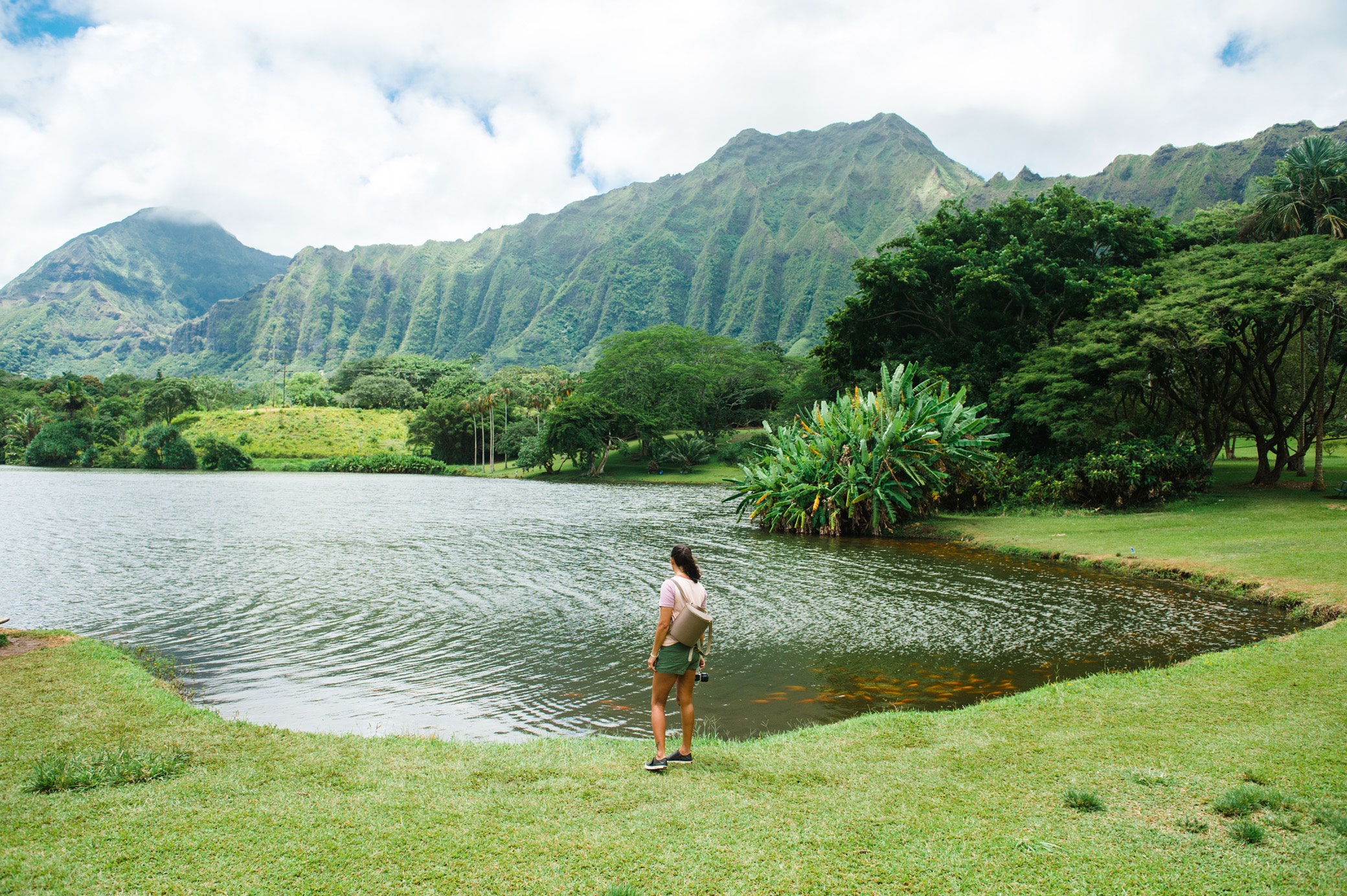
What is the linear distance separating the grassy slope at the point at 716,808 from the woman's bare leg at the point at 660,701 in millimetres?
277

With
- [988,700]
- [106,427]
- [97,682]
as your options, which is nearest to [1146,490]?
[988,700]

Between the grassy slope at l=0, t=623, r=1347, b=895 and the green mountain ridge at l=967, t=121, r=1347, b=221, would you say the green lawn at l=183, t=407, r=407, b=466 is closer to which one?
the grassy slope at l=0, t=623, r=1347, b=895

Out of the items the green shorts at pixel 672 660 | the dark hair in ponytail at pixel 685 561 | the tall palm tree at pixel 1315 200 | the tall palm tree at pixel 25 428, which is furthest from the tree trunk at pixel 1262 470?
the tall palm tree at pixel 25 428

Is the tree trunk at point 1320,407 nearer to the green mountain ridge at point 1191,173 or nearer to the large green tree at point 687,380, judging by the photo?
the large green tree at point 687,380

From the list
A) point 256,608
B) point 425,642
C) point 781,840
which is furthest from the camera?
point 256,608

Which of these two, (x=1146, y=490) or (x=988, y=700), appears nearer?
(x=988, y=700)

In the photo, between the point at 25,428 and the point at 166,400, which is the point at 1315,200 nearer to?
the point at 166,400

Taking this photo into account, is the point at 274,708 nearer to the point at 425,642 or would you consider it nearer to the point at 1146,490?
the point at 425,642

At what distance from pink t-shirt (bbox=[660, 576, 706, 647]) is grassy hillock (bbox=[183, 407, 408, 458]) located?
89376 millimetres

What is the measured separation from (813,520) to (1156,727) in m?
19.1

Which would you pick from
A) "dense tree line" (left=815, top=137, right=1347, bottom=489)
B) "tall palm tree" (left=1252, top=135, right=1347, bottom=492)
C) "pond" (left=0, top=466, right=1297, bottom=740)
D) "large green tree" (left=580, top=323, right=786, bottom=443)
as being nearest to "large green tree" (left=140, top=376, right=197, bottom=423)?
"large green tree" (left=580, top=323, right=786, bottom=443)

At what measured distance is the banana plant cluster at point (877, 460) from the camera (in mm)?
24125

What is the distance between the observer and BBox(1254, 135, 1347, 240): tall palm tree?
25.9 metres

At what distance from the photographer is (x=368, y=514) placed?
34344 millimetres
